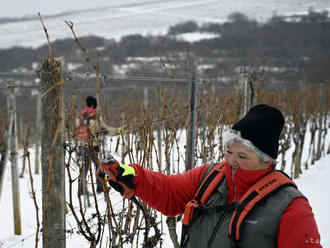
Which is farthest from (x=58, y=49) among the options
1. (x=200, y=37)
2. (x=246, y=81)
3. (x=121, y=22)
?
(x=121, y=22)

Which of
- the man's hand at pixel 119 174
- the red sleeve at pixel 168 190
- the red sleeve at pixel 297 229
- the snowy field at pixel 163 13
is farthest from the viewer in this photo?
the snowy field at pixel 163 13

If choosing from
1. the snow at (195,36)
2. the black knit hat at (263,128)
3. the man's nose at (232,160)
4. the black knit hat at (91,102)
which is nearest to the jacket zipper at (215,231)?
the man's nose at (232,160)

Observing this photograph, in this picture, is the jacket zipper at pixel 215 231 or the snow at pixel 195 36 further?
the snow at pixel 195 36

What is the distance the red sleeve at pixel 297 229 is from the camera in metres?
1.12

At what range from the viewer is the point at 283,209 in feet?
3.88

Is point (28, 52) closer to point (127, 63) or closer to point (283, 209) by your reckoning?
point (127, 63)

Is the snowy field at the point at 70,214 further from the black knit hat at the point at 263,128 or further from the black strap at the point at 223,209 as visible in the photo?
the black knit hat at the point at 263,128

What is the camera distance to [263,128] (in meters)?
1.32

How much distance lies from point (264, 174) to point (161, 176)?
1.75 ft

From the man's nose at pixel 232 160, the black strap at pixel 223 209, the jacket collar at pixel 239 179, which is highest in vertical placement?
the man's nose at pixel 232 160

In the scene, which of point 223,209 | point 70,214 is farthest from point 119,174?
point 70,214

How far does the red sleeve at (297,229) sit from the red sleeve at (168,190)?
1.79 feet

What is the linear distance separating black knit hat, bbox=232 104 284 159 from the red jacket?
0.38ft

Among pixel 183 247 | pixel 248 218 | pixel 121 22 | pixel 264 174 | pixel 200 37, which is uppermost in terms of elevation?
pixel 121 22
